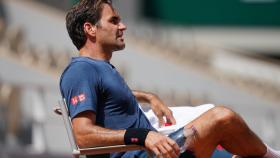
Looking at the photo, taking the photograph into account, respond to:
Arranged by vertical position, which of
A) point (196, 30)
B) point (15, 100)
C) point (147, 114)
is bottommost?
point (196, 30)

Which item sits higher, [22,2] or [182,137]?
[182,137]

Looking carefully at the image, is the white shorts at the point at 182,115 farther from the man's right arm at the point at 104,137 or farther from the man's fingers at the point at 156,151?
the man's fingers at the point at 156,151

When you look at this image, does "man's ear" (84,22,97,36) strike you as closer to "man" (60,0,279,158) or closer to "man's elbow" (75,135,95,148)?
"man" (60,0,279,158)

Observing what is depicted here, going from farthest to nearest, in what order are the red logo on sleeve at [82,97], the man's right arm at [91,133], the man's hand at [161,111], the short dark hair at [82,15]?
the man's hand at [161,111] → the short dark hair at [82,15] → the red logo on sleeve at [82,97] → the man's right arm at [91,133]

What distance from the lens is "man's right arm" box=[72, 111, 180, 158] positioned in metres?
4.41

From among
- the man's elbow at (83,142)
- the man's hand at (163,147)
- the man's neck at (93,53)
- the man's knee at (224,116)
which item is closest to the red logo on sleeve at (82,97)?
the man's elbow at (83,142)

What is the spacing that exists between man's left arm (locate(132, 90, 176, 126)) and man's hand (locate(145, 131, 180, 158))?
0.82 metres

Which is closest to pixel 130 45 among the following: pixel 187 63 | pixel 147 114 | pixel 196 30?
pixel 187 63

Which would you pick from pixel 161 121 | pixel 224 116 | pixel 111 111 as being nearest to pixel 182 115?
pixel 161 121

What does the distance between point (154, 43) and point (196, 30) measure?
4811 mm

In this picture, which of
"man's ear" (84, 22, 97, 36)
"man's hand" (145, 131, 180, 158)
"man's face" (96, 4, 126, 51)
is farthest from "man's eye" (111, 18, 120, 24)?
"man's hand" (145, 131, 180, 158)

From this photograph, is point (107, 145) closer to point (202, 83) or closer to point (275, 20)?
point (202, 83)

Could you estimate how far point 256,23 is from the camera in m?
26.6

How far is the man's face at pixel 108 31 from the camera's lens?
5.10m
